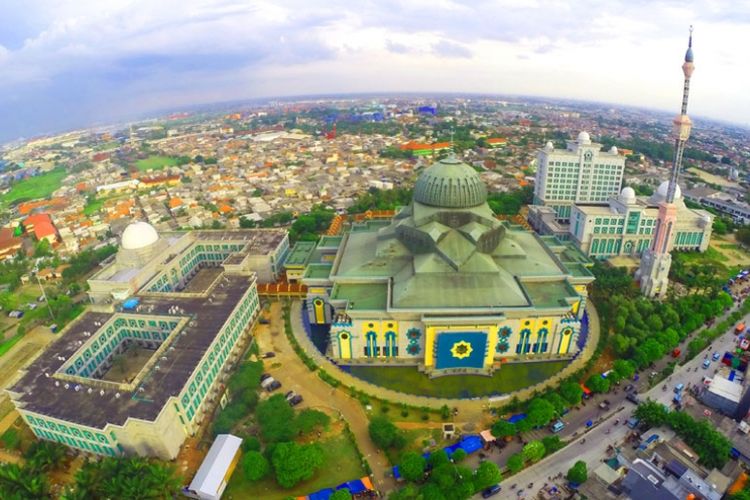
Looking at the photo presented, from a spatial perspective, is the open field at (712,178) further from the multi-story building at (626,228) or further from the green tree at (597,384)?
the green tree at (597,384)

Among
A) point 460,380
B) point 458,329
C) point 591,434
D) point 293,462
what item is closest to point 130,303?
point 293,462

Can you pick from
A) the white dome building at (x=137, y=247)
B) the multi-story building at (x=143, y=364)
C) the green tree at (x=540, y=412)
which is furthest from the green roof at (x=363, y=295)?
the white dome building at (x=137, y=247)

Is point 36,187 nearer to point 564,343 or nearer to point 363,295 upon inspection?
point 363,295

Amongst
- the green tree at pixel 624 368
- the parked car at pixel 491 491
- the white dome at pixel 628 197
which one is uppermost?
the white dome at pixel 628 197

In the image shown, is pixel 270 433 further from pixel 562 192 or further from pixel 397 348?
pixel 562 192

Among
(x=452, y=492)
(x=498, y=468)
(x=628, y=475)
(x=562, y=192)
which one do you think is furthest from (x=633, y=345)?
(x=562, y=192)

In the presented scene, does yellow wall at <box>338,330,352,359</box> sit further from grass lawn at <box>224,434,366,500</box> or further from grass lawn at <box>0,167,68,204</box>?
grass lawn at <box>0,167,68,204</box>
